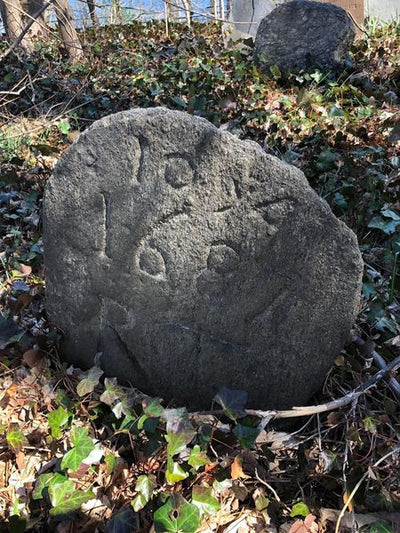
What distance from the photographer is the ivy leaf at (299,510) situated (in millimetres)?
1484

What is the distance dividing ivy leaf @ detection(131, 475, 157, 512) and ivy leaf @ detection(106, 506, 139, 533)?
0.02 m

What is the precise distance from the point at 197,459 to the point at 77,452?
37cm

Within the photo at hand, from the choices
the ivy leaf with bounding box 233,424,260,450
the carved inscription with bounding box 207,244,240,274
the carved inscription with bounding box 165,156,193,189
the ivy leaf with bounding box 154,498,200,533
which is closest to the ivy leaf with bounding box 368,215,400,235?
the carved inscription with bounding box 207,244,240,274

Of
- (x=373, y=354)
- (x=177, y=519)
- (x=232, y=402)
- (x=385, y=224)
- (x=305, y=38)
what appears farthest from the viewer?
(x=305, y=38)

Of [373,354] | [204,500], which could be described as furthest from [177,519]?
[373,354]

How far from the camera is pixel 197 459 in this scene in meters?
1.53

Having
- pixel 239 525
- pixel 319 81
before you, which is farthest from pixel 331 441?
pixel 319 81

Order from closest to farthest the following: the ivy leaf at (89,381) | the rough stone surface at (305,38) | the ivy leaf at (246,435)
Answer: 1. the ivy leaf at (246,435)
2. the ivy leaf at (89,381)
3. the rough stone surface at (305,38)

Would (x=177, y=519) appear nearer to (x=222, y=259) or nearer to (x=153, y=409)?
(x=153, y=409)

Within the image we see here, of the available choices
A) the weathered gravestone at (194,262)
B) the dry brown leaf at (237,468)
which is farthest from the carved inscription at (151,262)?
the dry brown leaf at (237,468)

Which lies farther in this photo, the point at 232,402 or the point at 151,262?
the point at 151,262

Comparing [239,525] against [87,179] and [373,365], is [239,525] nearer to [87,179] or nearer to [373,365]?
[373,365]

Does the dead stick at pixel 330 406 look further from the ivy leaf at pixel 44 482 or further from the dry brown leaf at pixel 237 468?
the ivy leaf at pixel 44 482

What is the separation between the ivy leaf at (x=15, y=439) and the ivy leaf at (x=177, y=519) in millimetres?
576
